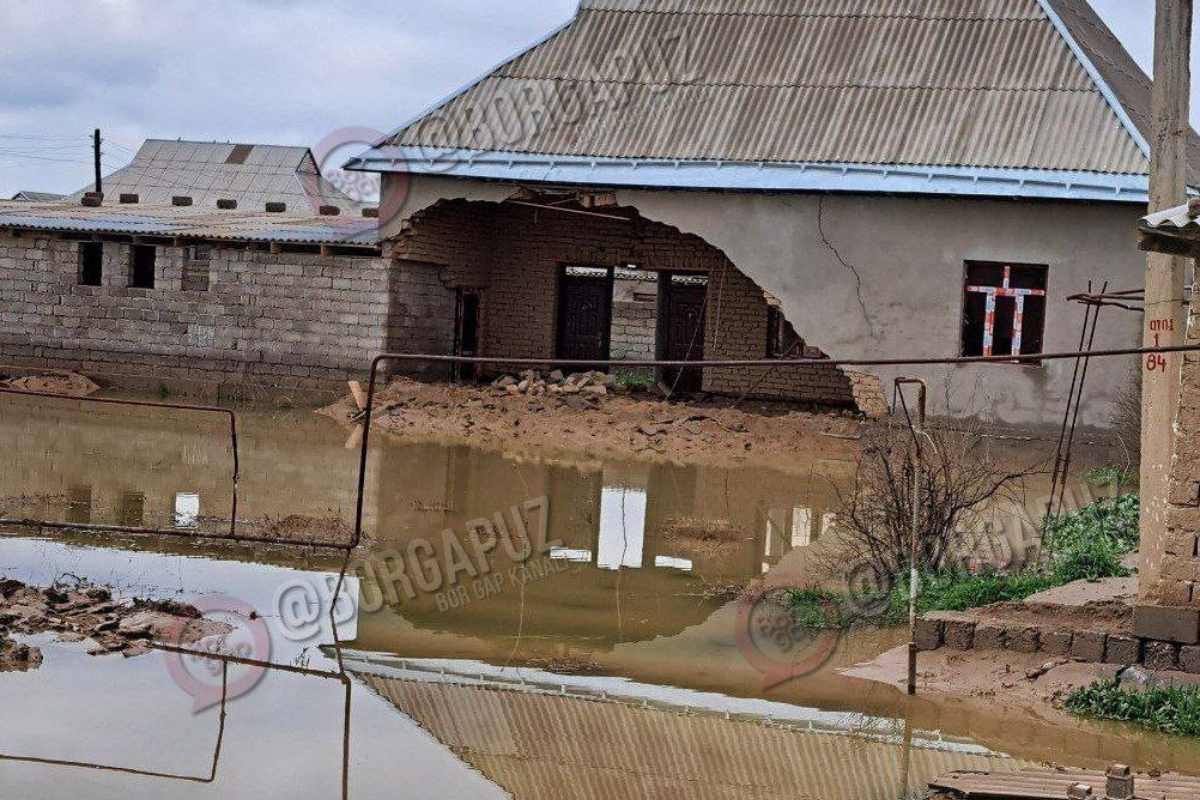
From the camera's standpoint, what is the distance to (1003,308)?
20031 millimetres

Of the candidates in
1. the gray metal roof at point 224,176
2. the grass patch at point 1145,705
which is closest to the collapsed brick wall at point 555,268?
the grass patch at point 1145,705

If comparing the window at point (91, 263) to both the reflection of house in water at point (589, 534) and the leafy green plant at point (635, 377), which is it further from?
the reflection of house in water at point (589, 534)

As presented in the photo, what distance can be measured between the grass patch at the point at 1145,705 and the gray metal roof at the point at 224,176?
3851cm

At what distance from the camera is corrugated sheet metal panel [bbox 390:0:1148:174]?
2030 centimetres

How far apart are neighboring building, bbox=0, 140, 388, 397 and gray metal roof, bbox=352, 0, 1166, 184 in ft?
6.89

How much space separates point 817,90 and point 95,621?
15.0 meters

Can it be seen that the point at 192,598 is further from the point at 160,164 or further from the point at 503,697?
the point at 160,164

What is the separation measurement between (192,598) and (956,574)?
17.7 ft

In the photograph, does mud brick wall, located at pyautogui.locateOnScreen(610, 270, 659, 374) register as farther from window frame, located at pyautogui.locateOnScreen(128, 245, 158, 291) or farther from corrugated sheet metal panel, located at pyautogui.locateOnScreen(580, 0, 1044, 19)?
window frame, located at pyautogui.locateOnScreen(128, 245, 158, 291)

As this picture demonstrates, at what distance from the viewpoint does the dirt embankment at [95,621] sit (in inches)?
360

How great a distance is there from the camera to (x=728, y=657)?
9.65 meters

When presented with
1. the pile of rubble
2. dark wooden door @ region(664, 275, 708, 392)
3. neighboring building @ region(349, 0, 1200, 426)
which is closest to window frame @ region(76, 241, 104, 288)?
neighboring building @ region(349, 0, 1200, 426)

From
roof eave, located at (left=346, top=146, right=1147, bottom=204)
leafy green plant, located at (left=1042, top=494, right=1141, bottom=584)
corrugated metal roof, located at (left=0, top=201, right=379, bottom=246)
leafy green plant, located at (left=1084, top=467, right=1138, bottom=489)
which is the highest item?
roof eave, located at (left=346, top=146, right=1147, bottom=204)

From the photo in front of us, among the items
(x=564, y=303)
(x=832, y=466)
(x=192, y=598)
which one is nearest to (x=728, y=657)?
(x=192, y=598)
